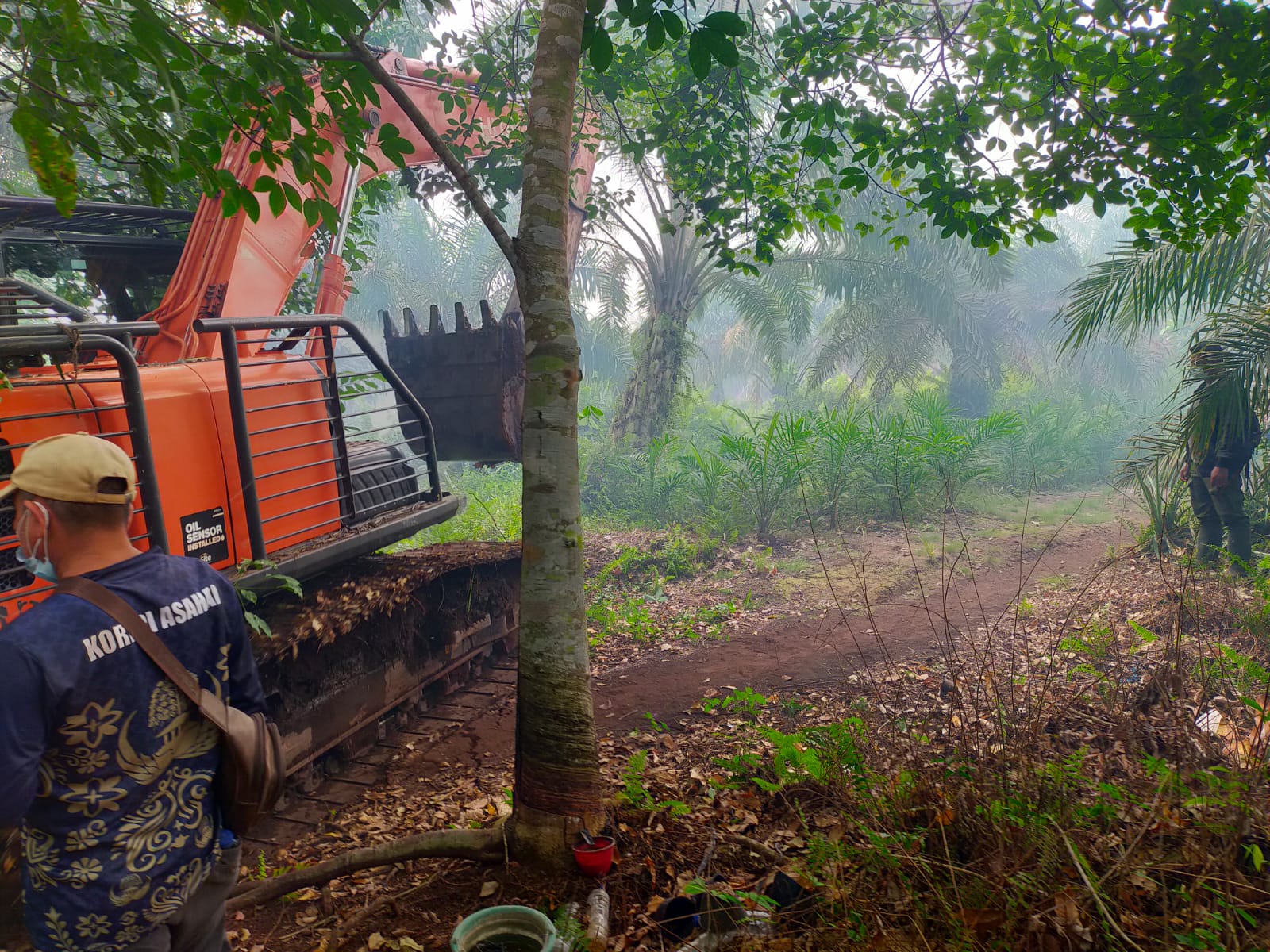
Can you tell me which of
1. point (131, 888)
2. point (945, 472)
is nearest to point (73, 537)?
point (131, 888)

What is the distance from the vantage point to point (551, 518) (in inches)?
118

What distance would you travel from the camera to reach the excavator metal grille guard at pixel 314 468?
151 inches

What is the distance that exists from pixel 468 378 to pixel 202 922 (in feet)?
14.9

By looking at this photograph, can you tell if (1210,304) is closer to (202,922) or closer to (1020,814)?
(1020,814)

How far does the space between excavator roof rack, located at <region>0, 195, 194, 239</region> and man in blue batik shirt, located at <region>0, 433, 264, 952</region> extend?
10.3ft

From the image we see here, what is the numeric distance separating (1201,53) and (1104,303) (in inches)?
220

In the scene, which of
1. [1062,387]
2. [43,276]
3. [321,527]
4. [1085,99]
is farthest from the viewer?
[1062,387]

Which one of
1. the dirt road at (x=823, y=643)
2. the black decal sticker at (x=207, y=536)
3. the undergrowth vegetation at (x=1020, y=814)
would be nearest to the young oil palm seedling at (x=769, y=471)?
the dirt road at (x=823, y=643)

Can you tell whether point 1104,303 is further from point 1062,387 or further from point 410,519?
point 1062,387

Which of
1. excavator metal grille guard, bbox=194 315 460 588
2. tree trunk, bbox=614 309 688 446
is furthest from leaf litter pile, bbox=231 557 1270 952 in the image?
tree trunk, bbox=614 309 688 446

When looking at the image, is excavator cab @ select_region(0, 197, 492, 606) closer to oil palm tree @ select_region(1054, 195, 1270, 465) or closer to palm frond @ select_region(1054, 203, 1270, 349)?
oil palm tree @ select_region(1054, 195, 1270, 465)

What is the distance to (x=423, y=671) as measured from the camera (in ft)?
17.5

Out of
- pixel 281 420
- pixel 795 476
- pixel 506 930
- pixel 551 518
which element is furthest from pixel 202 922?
pixel 795 476

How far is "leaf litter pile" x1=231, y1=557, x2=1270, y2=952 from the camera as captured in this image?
2326 mm
